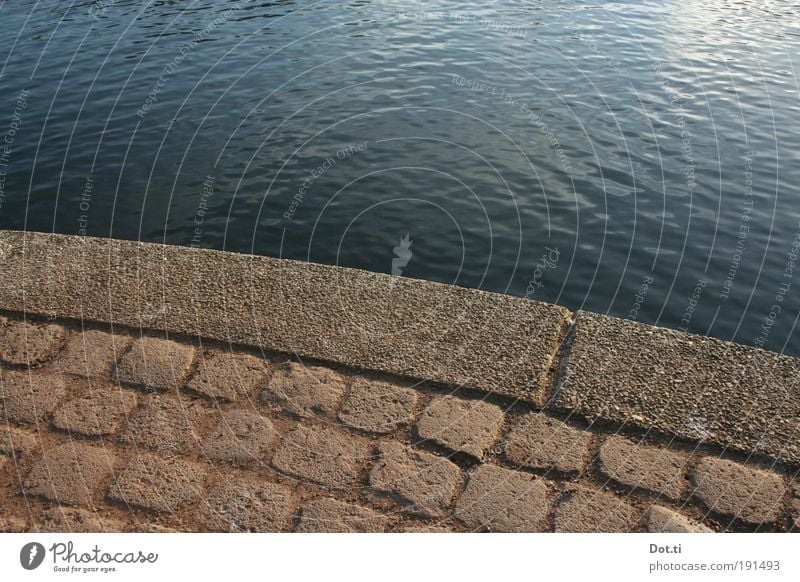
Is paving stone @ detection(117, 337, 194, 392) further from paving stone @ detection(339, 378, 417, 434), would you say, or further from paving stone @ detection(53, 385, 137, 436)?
paving stone @ detection(339, 378, 417, 434)

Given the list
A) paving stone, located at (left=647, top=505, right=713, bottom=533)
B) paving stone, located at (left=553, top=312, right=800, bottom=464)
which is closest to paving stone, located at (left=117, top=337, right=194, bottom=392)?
paving stone, located at (left=553, top=312, right=800, bottom=464)

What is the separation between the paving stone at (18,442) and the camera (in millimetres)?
3311

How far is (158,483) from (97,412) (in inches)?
24.6

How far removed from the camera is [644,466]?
3.25 m

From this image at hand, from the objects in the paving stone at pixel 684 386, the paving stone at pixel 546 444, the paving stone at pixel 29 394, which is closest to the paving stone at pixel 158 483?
the paving stone at pixel 29 394

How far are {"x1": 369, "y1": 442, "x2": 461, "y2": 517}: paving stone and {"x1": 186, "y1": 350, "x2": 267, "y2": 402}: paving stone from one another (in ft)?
2.70

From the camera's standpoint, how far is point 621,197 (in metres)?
7.53

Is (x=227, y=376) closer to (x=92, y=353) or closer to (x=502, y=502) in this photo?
(x=92, y=353)

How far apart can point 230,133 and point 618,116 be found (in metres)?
4.82

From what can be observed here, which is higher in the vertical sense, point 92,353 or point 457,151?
point 92,353

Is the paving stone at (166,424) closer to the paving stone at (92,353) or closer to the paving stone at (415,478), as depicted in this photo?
the paving stone at (92,353)

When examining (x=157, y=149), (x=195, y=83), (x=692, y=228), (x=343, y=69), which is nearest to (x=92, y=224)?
(x=157, y=149)

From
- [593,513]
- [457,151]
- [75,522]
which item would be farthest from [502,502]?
[457,151]
